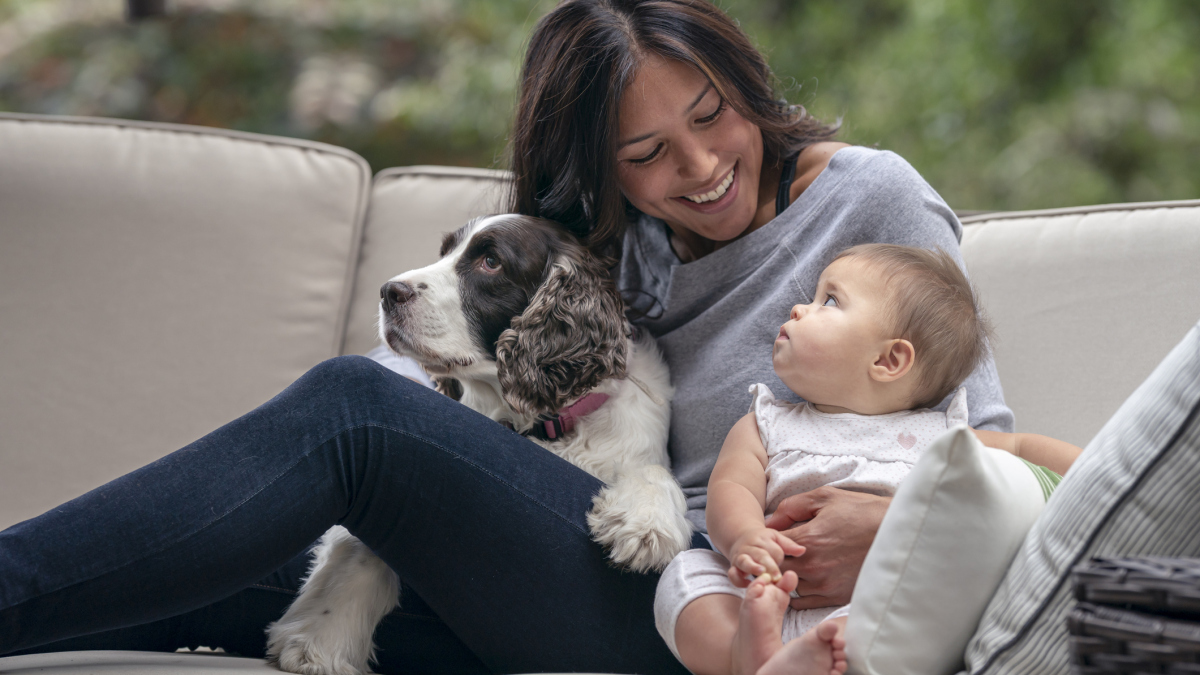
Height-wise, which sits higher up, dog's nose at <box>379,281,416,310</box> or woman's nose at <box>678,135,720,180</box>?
woman's nose at <box>678,135,720,180</box>

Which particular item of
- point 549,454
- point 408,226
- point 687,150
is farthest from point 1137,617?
point 408,226

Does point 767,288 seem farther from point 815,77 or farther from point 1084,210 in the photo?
point 815,77

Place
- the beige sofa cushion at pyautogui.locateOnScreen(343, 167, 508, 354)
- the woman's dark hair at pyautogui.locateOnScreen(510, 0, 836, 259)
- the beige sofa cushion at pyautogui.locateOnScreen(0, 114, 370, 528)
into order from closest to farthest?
the woman's dark hair at pyautogui.locateOnScreen(510, 0, 836, 259) → the beige sofa cushion at pyautogui.locateOnScreen(0, 114, 370, 528) → the beige sofa cushion at pyautogui.locateOnScreen(343, 167, 508, 354)

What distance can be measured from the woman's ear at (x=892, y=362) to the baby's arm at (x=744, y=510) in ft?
0.60

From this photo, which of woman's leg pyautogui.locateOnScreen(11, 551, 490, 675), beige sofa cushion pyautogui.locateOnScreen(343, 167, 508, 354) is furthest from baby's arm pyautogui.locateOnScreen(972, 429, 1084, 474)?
beige sofa cushion pyautogui.locateOnScreen(343, 167, 508, 354)

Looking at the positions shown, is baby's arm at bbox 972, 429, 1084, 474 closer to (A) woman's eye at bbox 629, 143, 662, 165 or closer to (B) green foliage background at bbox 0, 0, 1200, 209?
(A) woman's eye at bbox 629, 143, 662, 165

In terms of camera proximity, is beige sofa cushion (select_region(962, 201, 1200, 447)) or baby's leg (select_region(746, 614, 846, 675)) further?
beige sofa cushion (select_region(962, 201, 1200, 447))

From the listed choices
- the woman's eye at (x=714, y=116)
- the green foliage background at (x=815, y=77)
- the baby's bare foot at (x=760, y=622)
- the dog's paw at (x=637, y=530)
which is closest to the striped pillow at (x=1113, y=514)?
the baby's bare foot at (x=760, y=622)

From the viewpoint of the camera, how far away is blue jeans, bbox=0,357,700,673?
3.32 ft

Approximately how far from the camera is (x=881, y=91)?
3553 mm

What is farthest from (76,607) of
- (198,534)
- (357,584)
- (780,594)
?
(780,594)

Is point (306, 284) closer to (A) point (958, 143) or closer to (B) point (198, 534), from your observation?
(B) point (198, 534)

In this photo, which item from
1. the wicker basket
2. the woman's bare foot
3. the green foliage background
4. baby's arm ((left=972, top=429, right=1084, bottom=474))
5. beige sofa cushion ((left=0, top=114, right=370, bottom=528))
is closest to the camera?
the wicker basket

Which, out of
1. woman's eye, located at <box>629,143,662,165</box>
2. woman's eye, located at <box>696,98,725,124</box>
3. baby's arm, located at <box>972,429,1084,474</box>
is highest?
woman's eye, located at <box>696,98,725,124</box>
